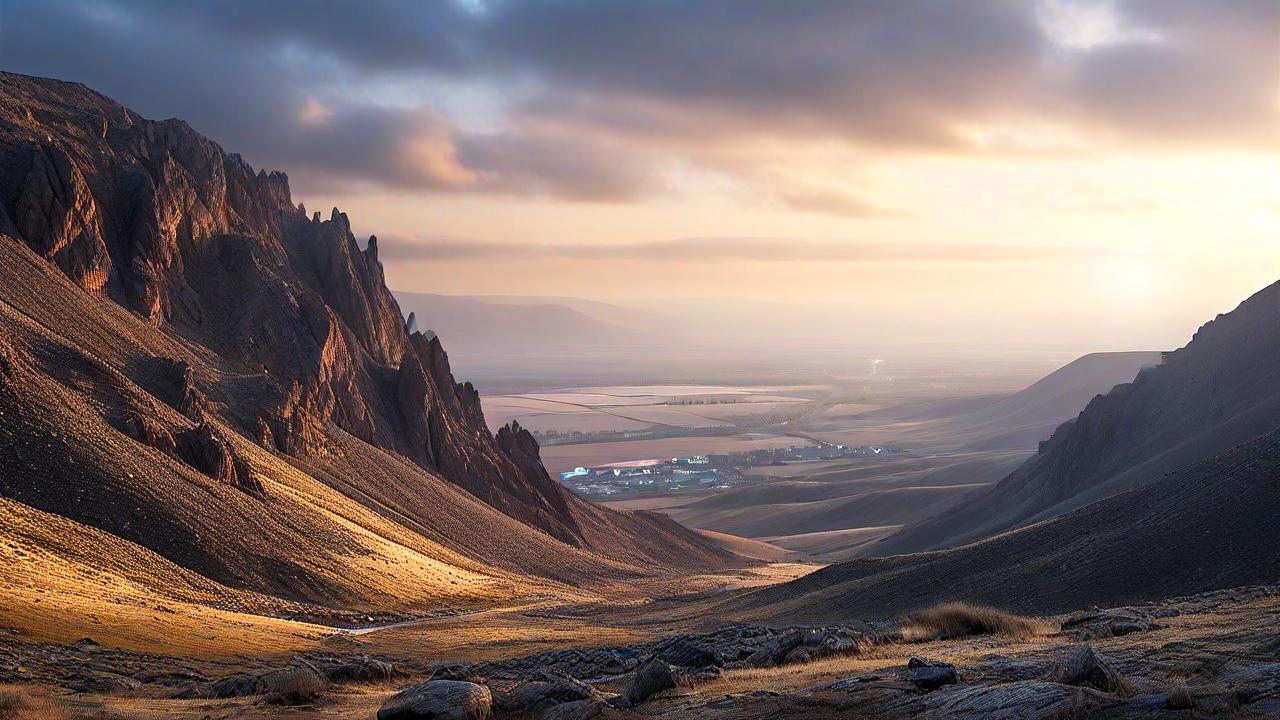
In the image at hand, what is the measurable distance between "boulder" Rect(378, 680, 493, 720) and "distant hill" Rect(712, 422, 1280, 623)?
2732 centimetres

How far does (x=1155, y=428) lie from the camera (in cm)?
8094

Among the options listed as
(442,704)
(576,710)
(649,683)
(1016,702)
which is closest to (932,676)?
(1016,702)

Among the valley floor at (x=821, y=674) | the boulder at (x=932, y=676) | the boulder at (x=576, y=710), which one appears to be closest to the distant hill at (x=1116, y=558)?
the valley floor at (x=821, y=674)

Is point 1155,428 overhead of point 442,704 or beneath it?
overhead

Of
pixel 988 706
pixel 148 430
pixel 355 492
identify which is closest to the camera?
pixel 988 706

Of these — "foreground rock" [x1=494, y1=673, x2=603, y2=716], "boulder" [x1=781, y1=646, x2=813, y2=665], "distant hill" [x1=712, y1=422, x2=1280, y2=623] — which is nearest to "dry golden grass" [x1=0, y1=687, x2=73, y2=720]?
"foreground rock" [x1=494, y1=673, x2=603, y2=716]

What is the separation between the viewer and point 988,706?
58.5 ft

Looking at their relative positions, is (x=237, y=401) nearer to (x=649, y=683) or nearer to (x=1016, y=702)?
(x=649, y=683)

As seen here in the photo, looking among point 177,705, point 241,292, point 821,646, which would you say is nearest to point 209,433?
point 241,292

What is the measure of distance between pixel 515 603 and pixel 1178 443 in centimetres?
4785

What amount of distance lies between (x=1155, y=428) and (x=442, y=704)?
7554cm

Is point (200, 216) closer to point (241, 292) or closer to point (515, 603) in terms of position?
point (241, 292)

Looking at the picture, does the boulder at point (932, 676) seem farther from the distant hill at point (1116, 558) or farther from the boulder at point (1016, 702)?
the distant hill at point (1116, 558)

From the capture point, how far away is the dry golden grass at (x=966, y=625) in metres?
30.4
